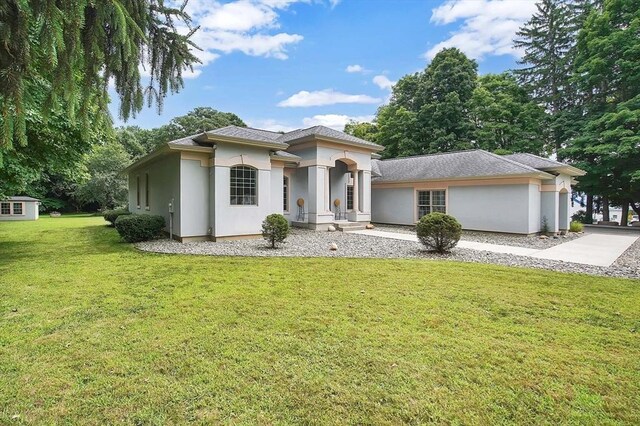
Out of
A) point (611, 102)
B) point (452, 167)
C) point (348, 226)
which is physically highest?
point (611, 102)

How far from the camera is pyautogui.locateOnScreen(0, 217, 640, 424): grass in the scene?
2588mm

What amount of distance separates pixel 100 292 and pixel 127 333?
229cm

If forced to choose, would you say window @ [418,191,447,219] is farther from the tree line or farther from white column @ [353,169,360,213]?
the tree line

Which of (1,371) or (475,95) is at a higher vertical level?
(475,95)

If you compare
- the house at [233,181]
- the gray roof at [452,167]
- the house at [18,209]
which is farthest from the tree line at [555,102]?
the house at [18,209]

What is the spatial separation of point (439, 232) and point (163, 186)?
11075 millimetres

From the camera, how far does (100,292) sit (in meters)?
5.67

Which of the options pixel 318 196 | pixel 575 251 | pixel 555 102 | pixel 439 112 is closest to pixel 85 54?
pixel 318 196

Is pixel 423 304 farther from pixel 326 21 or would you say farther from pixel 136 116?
pixel 326 21

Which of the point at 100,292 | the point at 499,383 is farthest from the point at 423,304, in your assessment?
the point at 100,292

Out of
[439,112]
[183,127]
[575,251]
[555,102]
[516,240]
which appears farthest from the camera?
[183,127]

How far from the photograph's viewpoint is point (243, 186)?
12375 millimetres

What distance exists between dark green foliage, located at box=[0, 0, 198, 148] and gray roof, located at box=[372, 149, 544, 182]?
1464 centimetres

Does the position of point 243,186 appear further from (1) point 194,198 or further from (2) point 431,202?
(2) point 431,202
